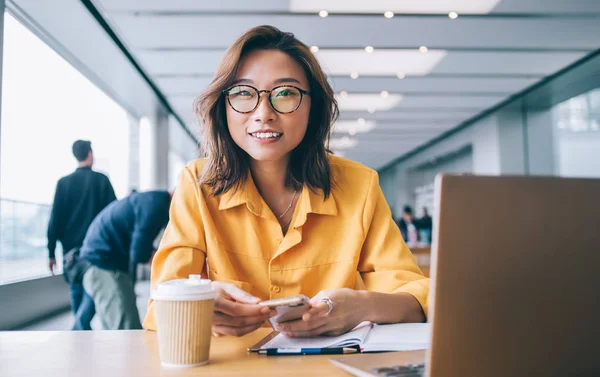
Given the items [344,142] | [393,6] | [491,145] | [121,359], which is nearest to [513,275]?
[121,359]

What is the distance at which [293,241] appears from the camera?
1.19m

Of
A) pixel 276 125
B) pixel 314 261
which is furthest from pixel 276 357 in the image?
pixel 276 125

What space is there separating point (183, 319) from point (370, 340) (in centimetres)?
33

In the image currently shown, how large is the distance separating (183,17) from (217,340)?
14.5 feet

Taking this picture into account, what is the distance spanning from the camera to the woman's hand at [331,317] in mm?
875

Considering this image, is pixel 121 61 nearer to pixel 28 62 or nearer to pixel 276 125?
pixel 28 62

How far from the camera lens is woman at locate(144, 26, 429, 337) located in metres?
1.17

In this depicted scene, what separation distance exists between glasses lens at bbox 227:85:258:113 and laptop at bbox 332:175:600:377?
2.51 ft

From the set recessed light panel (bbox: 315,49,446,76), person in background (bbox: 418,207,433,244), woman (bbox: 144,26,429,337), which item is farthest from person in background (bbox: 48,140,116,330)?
person in background (bbox: 418,207,433,244)

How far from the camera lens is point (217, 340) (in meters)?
0.94

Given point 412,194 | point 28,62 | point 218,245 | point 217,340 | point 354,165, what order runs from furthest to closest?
point 412,194
point 28,62
point 354,165
point 218,245
point 217,340

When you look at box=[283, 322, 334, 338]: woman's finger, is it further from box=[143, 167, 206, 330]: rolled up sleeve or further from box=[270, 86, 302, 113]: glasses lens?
box=[270, 86, 302, 113]: glasses lens

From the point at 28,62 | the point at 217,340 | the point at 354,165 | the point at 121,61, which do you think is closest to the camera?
the point at 217,340

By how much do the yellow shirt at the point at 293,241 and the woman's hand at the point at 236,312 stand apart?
0.25 m
